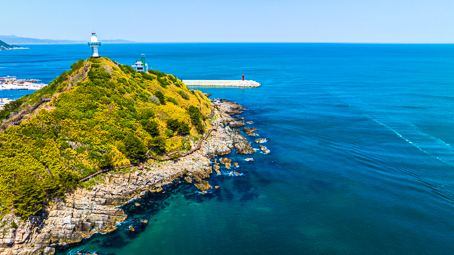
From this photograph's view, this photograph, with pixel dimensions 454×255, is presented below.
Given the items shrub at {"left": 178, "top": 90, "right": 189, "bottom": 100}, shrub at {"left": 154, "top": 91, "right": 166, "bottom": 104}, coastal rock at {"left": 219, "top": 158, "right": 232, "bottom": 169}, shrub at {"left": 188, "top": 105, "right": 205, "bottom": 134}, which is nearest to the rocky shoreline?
coastal rock at {"left": 219, "top": 158, "right": 232, "bottom": 169}

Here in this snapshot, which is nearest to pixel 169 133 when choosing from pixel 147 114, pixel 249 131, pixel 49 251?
pixel 147 114

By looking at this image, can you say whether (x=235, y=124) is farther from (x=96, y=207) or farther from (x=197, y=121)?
(x=96, y=207)

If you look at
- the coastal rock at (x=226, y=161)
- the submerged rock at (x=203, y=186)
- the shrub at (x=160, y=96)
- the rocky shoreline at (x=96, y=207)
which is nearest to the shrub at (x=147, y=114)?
the shrub at (x=160, y=96)

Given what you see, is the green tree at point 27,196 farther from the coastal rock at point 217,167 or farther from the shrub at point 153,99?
the shrub at point 153,99

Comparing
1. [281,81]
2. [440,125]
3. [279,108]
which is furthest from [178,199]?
[281,81]

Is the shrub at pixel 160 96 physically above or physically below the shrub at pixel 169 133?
above

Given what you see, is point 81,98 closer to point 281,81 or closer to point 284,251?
point 284,251
